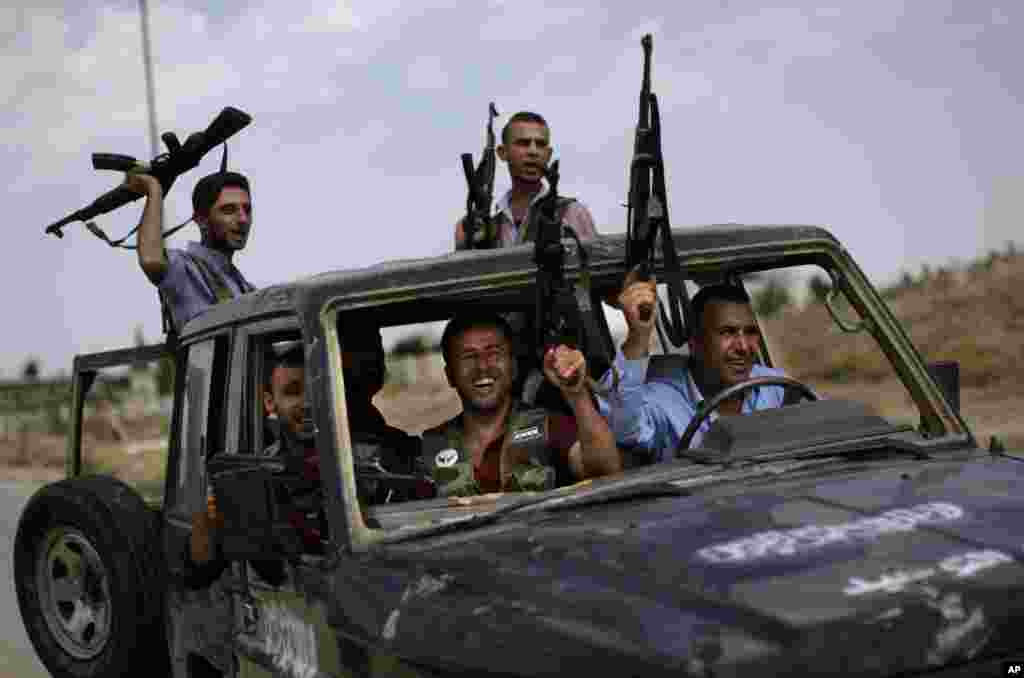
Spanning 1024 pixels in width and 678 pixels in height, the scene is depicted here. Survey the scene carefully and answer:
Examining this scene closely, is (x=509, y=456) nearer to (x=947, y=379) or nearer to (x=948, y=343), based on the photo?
(x=947, y=379)

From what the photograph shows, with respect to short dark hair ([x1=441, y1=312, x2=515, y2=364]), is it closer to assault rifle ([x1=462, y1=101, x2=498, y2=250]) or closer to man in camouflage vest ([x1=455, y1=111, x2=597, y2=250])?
assault rifle ([x1=462, y1=101, x2=498, y2=250])

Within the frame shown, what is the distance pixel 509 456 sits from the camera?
3.94 m

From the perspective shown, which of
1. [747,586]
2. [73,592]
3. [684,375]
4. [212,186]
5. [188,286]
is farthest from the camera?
[212,186]

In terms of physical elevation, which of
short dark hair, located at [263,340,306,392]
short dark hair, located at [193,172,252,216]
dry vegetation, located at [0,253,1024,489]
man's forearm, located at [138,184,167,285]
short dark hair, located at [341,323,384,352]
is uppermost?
short dark hair, located at [193,172,252,216]

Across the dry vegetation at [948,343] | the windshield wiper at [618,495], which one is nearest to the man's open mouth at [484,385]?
the windshield wiper at [618,495]

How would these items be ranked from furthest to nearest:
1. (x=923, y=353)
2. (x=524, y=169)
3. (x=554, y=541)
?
(x=923, y=353), (x=524, y=169), (x=554, y=541)

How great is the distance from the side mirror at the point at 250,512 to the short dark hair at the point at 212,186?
8.55ft

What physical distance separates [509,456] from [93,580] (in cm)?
181

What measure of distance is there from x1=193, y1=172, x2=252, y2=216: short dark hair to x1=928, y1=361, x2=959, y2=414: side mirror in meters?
2.96

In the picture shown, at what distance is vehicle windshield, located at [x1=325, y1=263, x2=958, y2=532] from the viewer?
3.37 m

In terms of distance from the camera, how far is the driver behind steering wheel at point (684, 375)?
12.6 ft

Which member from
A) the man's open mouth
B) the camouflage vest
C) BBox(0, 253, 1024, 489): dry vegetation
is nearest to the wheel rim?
the camouflage vest

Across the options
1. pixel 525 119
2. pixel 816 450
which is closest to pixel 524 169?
pixel 525 119

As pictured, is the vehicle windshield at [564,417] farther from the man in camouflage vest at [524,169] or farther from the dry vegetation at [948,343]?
the dry vegetation at [948,343]
